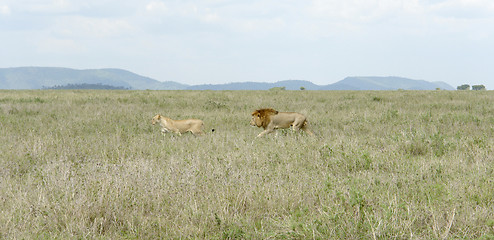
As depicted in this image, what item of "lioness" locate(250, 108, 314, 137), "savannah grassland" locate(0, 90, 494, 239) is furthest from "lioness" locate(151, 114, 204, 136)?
"savannah grassland" locate(0, 90, 494, 239)

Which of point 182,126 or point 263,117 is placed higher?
point 263,117

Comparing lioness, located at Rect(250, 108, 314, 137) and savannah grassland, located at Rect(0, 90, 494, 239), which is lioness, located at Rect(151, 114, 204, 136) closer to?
lioness, located at Rect(250, 108, 314, 137)

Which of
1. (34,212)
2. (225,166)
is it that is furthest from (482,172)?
(34,212)

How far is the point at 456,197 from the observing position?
13.2ft

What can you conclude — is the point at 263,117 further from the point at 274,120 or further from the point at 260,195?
the point at 260,195

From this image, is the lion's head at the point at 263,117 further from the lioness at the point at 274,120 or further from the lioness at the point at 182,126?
the lioness at the point at 182,126

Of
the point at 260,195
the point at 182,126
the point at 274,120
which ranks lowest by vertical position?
the point at 260,195

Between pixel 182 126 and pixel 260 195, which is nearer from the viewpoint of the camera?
pixel 260 195

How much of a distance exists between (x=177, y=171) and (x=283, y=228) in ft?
7.27

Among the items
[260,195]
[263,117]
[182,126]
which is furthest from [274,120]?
[260,195]

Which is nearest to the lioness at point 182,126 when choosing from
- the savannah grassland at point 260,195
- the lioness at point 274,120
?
the lioness at point 274,120

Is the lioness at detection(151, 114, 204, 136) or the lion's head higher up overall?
the lion's head

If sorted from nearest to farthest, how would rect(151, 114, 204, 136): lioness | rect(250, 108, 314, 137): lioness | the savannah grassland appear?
the savannah grassland < rect(250, 108, 314, 137): lioness < rect(151, 114, 204, 136): lioness

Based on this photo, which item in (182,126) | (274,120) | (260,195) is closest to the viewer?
(260,195)
